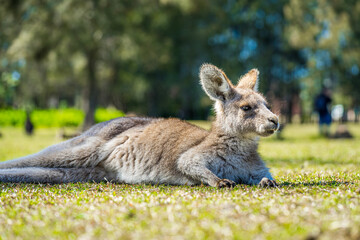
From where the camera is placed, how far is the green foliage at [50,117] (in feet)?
98.3

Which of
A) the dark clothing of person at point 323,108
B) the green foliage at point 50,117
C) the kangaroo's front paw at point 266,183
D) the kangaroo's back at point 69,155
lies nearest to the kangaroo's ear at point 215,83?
the kangaroo's front paw at point 266,183

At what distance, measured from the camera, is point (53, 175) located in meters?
5.67

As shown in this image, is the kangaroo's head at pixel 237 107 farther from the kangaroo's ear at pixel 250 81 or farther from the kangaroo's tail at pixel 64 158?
the kangaroo's tail at pixel 64 158

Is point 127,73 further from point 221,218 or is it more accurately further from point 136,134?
point 221,218

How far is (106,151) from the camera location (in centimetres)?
591

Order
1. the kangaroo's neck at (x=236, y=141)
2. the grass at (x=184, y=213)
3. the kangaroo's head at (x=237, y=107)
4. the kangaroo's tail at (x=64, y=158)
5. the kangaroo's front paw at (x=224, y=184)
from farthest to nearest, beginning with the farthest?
the kangaroo's tail at (x=64, y=158) → the kangaroo's neck at (x=236, y=141) → the kangaroo's head at (x=237, y=107) → the kangaroo's front paw at (x=224, y=184) → the grass at (x=184, y=213)

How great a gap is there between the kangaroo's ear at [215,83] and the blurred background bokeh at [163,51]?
7.06 feet

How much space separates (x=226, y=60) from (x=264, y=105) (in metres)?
29.3

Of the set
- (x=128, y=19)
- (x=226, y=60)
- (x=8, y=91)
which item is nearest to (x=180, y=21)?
(x=226, y=60)

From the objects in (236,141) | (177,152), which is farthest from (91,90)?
(236,141)

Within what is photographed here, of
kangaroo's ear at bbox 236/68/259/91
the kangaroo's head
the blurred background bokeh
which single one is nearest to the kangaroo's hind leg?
the kangaroo's head

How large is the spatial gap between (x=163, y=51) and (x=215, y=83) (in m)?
21.7

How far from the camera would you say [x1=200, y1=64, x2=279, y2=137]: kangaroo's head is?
5.17m

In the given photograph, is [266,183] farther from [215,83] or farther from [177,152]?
[215,83]
